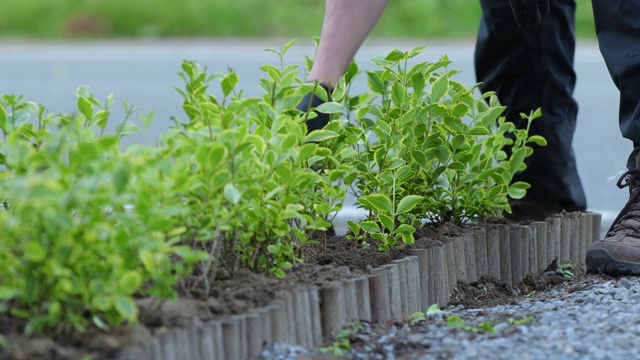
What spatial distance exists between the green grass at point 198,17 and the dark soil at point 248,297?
11174 mm

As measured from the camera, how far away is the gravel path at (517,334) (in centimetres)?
195

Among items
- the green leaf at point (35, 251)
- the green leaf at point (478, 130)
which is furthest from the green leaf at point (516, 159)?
the green leaf at point (35, 251)

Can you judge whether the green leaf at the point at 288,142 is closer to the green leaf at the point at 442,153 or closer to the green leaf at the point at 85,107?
the green leaf at the point at 85,107

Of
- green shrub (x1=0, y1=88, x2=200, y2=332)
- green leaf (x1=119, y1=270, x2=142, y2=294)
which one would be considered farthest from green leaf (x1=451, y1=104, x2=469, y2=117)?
green leaf (x1=119, y1=270, x2=142, y2=294)

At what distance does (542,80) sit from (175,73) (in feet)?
26.2

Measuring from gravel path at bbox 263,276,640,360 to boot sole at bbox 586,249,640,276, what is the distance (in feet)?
0.93

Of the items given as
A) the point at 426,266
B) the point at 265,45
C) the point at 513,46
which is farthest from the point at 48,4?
the point at 426,266

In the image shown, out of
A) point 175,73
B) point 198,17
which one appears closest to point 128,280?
point 175,73

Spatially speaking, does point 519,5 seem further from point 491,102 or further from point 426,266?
point 426,266

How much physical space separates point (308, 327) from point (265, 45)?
11287 mm

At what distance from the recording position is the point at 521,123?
11.6 feet

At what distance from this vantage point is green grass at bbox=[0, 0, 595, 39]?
45.8ft

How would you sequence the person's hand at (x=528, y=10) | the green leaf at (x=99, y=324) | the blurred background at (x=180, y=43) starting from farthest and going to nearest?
1. the blurred background at (x=180, y=43)
2. the person's hand at (x=528, y=10)
3. the green leaf at (x=99, y=324)

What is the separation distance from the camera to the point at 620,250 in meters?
2.76
